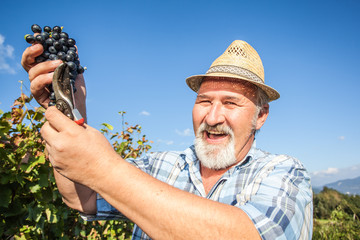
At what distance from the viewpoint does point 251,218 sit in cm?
125

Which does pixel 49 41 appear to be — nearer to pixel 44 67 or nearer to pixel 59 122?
pixel 44 67

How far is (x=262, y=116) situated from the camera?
9.45 feet

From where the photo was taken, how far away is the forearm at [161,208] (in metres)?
1.10

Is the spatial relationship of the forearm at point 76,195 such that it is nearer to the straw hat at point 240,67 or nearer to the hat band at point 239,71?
the straw hat at point 240,67

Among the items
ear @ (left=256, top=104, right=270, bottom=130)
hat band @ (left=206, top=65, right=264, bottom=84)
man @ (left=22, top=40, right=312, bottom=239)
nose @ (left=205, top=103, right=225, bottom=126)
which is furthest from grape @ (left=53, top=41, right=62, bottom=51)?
ear @ (left=256, top=104, right=270, bottom=130)

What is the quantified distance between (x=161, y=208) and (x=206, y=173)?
1436 mm

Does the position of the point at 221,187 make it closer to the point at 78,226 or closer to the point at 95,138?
the point at 95,138

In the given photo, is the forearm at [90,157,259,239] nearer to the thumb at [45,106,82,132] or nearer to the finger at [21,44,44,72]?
the thumb at [45,106,82,132]

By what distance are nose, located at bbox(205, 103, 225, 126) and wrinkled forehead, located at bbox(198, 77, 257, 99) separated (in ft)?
0.63

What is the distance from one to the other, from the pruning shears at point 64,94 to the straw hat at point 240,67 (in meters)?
1.50

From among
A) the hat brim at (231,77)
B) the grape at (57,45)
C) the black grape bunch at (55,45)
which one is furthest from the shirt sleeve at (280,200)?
the grape at (57,45)

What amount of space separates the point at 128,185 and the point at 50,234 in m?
3.43

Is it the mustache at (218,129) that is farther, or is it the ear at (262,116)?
the ear at (262,116)

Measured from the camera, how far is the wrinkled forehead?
8.26 feet
